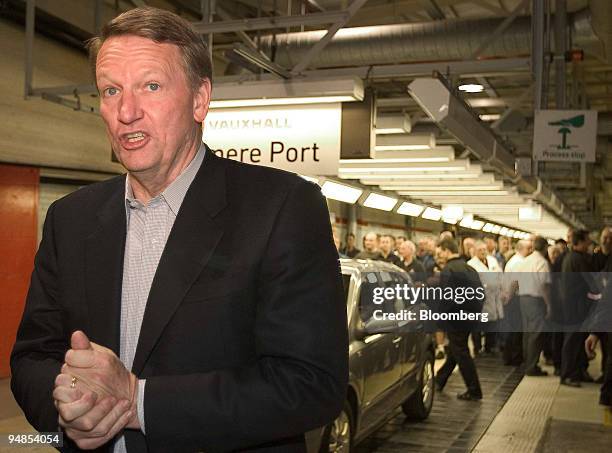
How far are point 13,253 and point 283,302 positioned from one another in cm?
929

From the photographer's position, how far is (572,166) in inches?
595

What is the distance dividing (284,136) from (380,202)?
22.6 feet

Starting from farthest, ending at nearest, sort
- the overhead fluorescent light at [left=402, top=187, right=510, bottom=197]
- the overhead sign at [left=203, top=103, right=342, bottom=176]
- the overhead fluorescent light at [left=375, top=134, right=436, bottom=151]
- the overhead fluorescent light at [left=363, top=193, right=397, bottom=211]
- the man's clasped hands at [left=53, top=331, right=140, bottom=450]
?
the overhead fluorescent light at [left=402, top=187, right=510, bottom=197]
the overhead fluorescent light at [left=363, top=193, right=397, bottom=211]
the overhead fluorescent light at [left=375, top=134, right=436, bottom=151]
the overhead sign at [left=203, top=103, right=342, bottom=176]
the man's clasped hands at [left=53, top=331, right=140, bottom=450]

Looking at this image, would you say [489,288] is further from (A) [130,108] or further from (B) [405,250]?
(A) [130,108]

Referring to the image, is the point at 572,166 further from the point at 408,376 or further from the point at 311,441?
the point at 311,441

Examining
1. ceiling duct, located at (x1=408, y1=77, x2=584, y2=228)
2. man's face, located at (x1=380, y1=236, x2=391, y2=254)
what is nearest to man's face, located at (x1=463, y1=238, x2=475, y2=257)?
man's face, located at (x1=380, y1=236, x2=391, y2=254)

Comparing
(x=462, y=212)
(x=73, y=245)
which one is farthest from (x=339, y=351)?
(x=462, y=212)

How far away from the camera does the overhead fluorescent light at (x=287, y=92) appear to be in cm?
607

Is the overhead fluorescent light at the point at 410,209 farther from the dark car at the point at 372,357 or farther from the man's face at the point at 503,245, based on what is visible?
the dark car at the point at 372,357

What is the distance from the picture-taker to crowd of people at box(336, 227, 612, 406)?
764cm

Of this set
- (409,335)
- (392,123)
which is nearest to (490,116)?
(392,123)

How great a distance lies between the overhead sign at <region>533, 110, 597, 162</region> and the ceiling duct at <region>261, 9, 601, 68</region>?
0.89 m

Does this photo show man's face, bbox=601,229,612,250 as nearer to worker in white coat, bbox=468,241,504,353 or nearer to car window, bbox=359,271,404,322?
worker in white coat, bbox=468,241,504,353

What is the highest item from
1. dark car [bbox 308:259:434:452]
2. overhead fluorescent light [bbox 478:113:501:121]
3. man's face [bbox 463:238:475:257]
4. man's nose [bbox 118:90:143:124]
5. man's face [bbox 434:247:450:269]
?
overhead fluorescent light [bbox 478:113:501:121]
